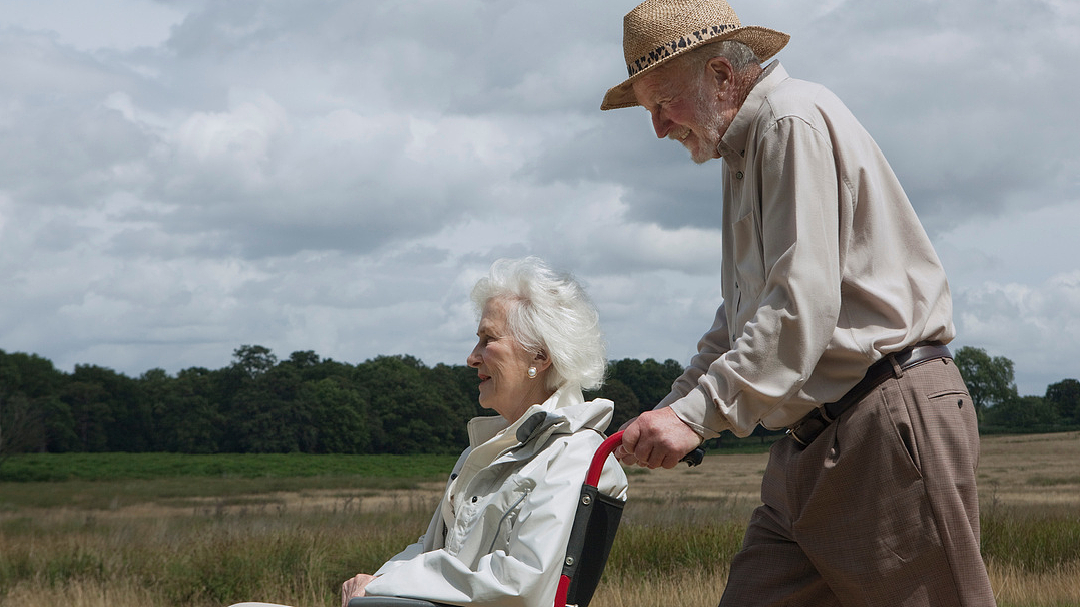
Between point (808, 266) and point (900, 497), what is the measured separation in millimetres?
549

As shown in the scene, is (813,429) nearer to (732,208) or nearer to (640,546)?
(732,208)

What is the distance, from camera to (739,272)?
2.21m

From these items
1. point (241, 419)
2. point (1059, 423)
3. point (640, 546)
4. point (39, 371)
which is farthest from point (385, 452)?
point (640, 546)

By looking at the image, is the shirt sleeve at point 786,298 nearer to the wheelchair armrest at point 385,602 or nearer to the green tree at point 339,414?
the wheelchair armrest at point 385,602

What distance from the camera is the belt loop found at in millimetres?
2031

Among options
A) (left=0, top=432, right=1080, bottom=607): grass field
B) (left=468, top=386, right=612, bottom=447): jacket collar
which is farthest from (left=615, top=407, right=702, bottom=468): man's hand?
(left=0, top=432, right=1080, bottom=607): grass field

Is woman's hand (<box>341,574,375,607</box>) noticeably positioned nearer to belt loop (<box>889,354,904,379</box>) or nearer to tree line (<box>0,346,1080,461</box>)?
belt loop (<box>889,354,904,379</box>)

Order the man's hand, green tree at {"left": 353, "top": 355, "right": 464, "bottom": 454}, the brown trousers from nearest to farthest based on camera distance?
the man's hand → the brown trousers → green tree at {"left": 353, "top": 355, "right": 464, "bottom": 454}

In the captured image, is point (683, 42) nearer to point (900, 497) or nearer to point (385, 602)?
point (900, 497)

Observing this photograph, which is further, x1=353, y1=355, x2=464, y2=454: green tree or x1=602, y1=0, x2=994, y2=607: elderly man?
x1=353, y1=355, x2=464, y2=454: green tree

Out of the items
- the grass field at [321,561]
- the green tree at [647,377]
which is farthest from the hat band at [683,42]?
the green tree at [647,377]

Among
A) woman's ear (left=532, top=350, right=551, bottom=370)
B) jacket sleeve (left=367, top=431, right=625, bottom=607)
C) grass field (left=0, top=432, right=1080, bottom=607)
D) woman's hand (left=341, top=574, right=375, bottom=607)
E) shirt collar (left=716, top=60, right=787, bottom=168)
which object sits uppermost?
shirt collar (left=716, top=60, right=787, bottom=168)

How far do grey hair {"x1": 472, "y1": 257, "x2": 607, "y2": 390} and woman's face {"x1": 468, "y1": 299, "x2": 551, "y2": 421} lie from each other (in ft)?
0.08

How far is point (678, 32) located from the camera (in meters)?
2.20
